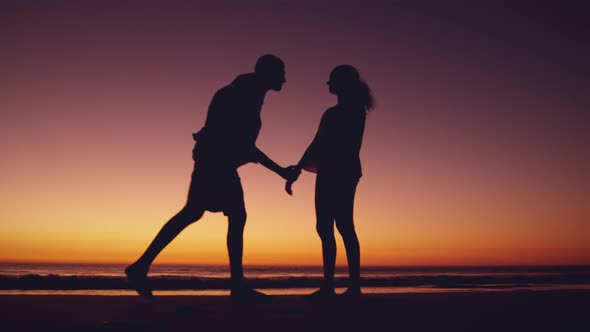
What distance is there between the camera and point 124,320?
3.24m

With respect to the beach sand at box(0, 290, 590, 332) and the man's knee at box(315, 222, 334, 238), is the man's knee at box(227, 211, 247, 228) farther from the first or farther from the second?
the man's knee at box(315, 222, 334, 238)

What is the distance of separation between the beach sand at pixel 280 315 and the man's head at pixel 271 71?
7.31 ft

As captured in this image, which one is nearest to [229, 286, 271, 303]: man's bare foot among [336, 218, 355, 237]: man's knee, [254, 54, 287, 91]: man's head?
[336, 218, 355, 237]: man's knee

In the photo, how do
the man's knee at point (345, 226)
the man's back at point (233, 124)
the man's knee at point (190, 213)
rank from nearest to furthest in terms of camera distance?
the man's knee at point (190, 213), the man's back at point (233, 124), the man's knee at point (345, 226)

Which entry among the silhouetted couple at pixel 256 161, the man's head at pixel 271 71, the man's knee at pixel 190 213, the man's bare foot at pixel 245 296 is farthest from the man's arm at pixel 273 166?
the man's bare foot at pixel 245 296

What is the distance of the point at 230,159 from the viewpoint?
4746 millimetres

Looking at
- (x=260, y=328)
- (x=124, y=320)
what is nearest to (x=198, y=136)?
(x=124, y=320)

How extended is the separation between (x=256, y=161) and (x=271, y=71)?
0.96m

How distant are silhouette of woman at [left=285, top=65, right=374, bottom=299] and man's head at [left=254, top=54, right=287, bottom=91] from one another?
0.75m

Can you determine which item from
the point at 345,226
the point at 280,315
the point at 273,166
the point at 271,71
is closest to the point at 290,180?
the point at 273,166

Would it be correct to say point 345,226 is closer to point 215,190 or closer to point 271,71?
point 215,190

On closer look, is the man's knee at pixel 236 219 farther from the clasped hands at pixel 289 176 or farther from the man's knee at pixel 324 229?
the man's knee at pixel 324 229

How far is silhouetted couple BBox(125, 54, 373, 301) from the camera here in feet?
15.0

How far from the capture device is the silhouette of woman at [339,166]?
5250 millimetres
